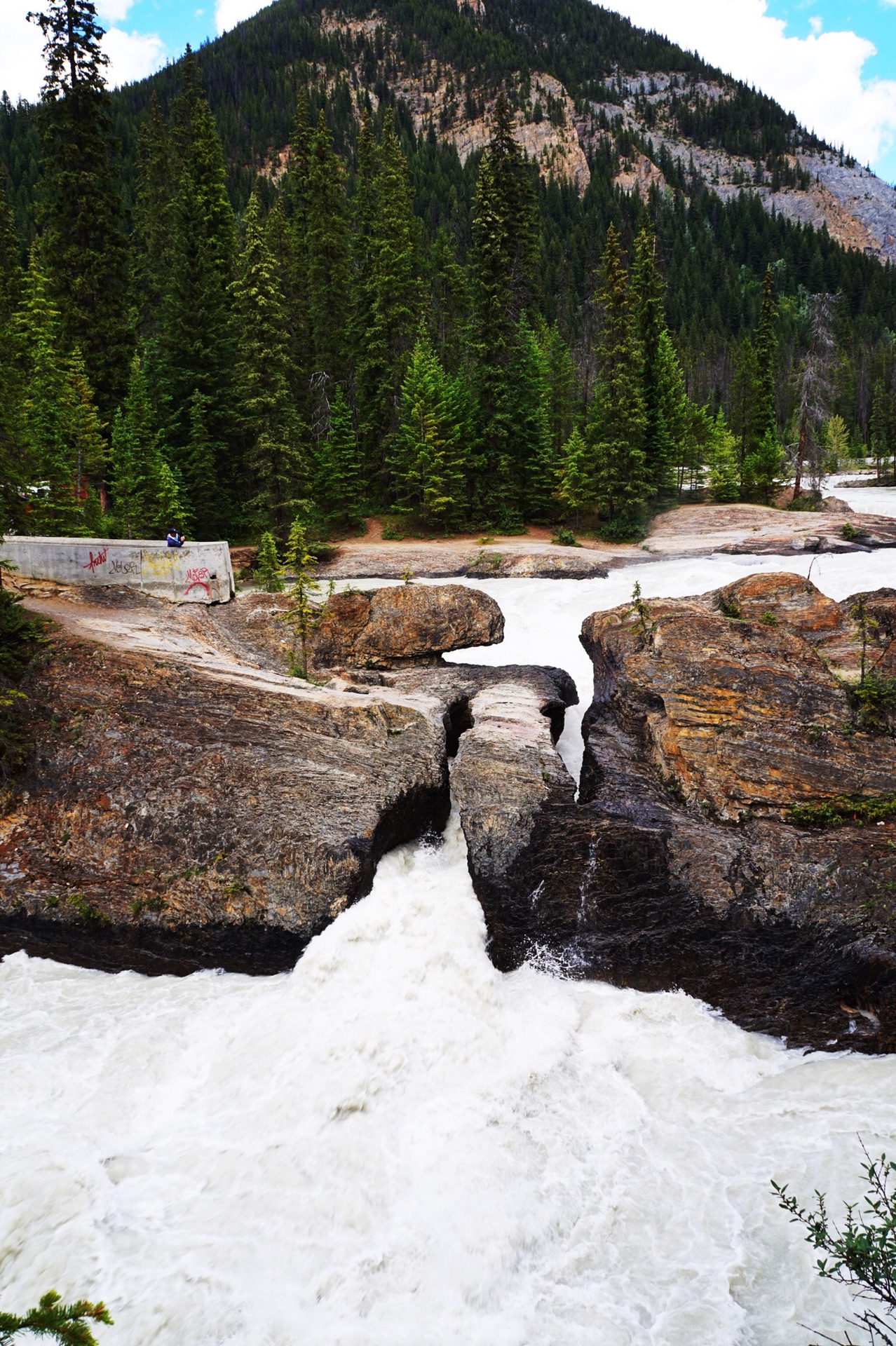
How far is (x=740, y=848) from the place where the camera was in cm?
957

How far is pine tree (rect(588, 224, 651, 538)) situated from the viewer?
32469mm

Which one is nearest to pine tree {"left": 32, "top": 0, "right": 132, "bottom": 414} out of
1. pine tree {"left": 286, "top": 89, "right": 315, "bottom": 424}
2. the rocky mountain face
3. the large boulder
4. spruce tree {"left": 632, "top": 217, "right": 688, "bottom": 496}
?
pine tree {"left": 286, "top": 89, "right": 315, "bottom": 424}

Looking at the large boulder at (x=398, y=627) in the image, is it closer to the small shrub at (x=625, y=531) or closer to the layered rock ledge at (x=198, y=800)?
the layered rock ledge at (x=198, y=800)

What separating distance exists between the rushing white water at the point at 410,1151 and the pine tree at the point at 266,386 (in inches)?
848

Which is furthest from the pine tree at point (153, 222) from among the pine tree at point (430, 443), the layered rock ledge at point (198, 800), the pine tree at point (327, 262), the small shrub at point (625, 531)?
the layered rock ledge at point (198, 800)

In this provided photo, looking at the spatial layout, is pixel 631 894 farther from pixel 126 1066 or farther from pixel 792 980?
pixel 126 1066

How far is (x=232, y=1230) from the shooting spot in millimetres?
6426

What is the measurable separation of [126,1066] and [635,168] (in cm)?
17962

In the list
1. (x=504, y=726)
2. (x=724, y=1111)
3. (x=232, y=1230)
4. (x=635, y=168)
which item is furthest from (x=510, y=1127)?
(x=635, y=168)

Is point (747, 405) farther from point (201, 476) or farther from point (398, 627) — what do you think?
point (398, 627)

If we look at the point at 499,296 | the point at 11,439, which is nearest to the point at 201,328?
the point at 499,296

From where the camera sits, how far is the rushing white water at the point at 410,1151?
5.87 meters

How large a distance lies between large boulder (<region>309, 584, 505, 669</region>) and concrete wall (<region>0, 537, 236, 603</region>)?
320 centimetres

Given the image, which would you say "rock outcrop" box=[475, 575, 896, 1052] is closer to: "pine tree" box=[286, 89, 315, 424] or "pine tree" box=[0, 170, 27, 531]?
"pine tree" box=[0, 170, 27, 531]
